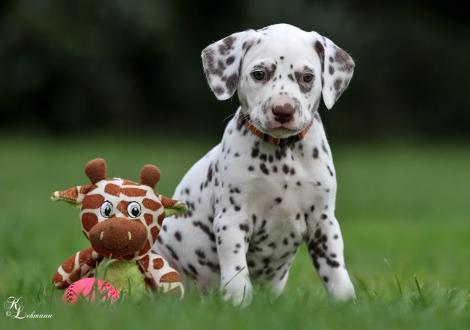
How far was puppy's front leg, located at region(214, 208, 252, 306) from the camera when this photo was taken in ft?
15.1

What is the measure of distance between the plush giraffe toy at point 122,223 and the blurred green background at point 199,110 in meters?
3.09

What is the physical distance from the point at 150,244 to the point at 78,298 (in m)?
0.67

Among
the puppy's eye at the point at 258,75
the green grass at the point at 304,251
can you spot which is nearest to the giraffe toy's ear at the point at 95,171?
the green grass at the point at 304,251

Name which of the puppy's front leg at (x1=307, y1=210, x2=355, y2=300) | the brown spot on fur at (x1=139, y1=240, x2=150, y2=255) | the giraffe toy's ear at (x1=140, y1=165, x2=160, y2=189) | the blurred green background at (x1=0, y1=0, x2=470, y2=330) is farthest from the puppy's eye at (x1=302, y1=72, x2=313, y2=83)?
the blurred green background at (x1=0, y1=0, x2=470, y2=330)

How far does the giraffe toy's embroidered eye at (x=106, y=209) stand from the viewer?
469 cm

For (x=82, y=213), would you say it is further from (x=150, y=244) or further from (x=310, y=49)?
(x=310, y=49)

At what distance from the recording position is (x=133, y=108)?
24.4 metres

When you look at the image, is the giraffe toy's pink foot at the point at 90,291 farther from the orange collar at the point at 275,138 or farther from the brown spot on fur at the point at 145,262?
the orange collar at the point at 275,138

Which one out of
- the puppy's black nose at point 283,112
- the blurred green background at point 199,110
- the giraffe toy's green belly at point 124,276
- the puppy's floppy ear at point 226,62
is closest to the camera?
the puppy's black nose at point 283,112

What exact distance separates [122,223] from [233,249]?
0.56m

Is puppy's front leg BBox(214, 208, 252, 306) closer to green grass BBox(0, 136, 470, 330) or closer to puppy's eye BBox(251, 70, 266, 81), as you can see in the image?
green grass BBox(0, 136, 470, 330)

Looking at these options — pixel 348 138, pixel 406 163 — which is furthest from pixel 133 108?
pixel 406 163

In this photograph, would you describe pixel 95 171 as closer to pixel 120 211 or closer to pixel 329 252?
pixel 120 211

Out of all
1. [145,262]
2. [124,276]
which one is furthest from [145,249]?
[124,276]
